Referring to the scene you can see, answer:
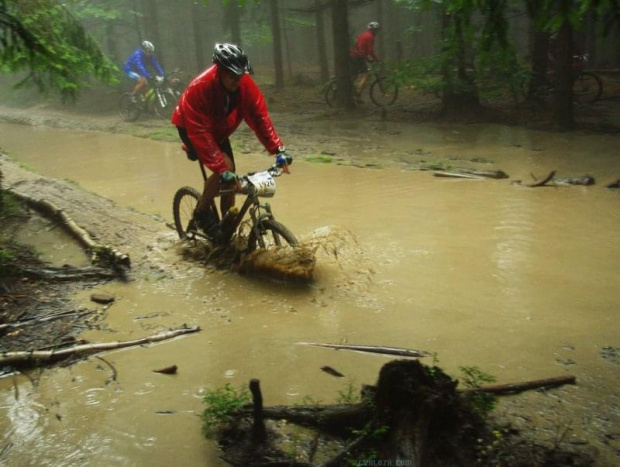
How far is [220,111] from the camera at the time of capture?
5680 millimetres

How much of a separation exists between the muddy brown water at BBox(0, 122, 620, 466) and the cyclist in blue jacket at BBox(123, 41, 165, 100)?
11.1 metres

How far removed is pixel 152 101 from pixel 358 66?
7.47 m

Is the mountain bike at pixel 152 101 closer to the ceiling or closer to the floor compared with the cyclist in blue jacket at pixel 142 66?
closer to the floor

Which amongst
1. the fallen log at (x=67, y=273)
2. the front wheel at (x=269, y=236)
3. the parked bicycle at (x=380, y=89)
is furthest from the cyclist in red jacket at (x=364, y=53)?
the fallen log at (x=67, y=273)

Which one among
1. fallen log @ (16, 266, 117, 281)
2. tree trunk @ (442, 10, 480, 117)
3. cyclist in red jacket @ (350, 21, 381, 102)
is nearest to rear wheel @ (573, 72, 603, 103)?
tree trunk @ (442, 10, 480, 117)

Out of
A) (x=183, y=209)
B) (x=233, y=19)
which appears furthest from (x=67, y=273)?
(x=233, y=19)

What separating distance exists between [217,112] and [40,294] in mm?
2408

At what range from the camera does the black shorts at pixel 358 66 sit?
57.2 ft

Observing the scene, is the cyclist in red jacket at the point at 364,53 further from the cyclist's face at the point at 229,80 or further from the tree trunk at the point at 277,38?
the cyclist's face at the point at 229,80

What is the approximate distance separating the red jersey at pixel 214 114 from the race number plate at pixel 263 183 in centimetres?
31

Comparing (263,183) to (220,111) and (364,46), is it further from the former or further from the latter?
(364,46)

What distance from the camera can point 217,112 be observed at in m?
5.68

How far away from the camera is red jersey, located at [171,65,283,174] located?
5516 millimetres

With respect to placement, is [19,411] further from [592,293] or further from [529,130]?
[529,130]
